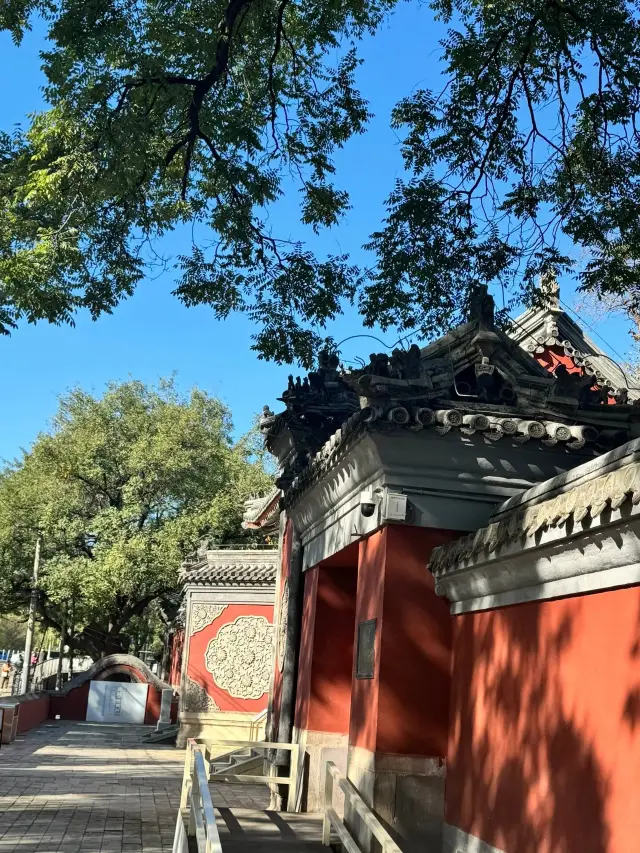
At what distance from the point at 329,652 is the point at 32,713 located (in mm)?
18739

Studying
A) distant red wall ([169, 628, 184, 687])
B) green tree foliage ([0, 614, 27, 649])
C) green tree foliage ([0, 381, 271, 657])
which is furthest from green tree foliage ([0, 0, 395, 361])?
green tree foliage ([0, 614, 27, 649])

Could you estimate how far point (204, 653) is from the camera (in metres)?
22.0

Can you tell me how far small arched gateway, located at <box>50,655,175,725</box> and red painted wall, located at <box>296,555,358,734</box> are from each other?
21.1 m

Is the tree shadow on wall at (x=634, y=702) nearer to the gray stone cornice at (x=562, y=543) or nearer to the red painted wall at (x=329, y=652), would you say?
the gray stone cornice at (x=562, y=543)

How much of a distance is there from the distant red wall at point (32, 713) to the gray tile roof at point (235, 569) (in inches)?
240

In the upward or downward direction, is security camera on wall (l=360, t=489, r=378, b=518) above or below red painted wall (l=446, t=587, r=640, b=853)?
above

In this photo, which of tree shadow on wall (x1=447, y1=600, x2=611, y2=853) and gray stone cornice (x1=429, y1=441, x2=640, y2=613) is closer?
gray stone cornice (x1=429, y1=441, x2=640, y2=613)

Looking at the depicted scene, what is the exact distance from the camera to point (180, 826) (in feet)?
24.6

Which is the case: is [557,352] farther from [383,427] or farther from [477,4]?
[383,427]

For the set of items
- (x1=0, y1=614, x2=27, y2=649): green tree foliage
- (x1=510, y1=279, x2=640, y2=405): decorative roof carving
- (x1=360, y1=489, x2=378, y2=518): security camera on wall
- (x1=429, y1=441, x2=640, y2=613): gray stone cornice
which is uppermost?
(x1=510, y1=279, x2=640, y2=405): decorative roof carving

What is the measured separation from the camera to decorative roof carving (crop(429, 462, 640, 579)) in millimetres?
4320

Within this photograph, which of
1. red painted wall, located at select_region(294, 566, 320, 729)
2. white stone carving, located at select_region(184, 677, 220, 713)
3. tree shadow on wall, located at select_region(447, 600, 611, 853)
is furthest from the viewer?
white stone carving, located at select_region(184, 677, 220, 713)

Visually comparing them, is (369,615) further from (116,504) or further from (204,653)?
(116,504)

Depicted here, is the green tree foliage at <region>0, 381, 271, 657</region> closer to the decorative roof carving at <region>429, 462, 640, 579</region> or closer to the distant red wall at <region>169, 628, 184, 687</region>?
the distant red wall at <region>169, 628, 184, 687</region>
